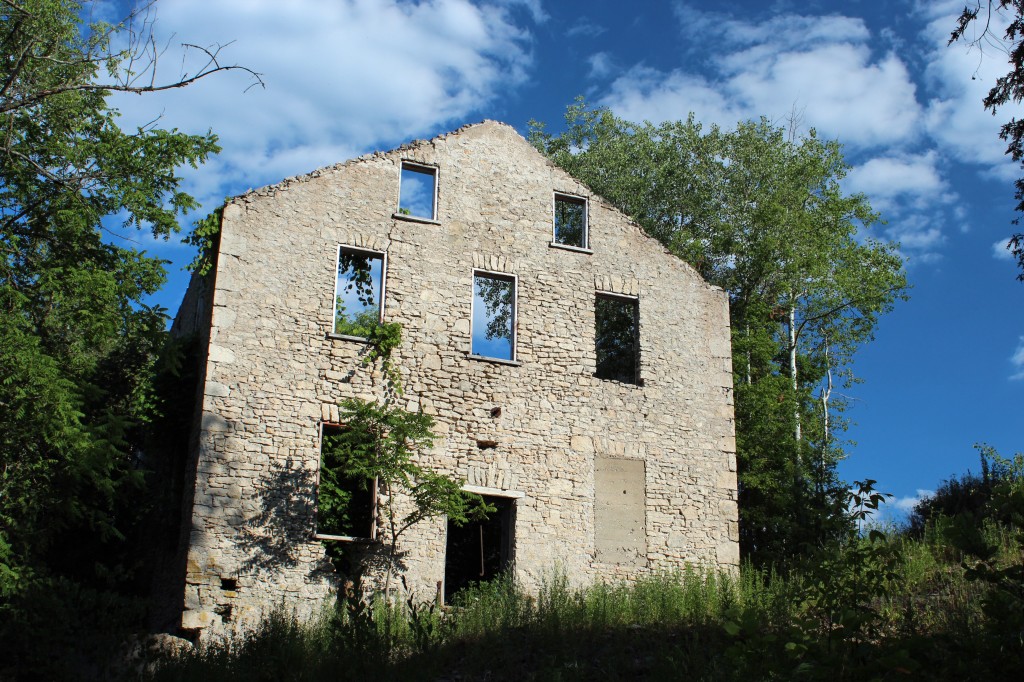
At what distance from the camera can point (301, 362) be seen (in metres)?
15.1

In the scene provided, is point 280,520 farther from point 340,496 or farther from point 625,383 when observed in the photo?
point 625,383

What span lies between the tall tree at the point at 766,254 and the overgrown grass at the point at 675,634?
204 inches

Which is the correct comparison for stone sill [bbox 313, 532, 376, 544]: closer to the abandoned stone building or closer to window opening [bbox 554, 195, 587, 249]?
the abandoned stone building

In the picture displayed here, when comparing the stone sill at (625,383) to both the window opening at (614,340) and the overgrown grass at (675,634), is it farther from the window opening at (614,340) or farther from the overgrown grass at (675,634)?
the window opening at (614,340)

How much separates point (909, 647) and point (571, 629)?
578 centimetres

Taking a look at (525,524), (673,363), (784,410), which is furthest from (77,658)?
(784,410)

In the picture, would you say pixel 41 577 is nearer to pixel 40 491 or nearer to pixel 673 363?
pixel 40 491

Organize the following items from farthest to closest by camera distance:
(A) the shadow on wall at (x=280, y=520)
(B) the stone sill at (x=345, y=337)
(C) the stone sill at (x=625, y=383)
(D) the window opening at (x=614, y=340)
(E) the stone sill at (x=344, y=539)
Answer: (D) the window opening at (x=614, y=340) < (C) the stone sill at (x=625, y=383) < (B) the stone sill at (x=345, y=337) < (E) the stone sill at (x=344, y=539) < (A) the shadow on wall at (x=280, y=520)

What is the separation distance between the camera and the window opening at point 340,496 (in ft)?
48.1

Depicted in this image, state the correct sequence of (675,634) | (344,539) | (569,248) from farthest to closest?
(569,248) → (344,539) → (675,634)

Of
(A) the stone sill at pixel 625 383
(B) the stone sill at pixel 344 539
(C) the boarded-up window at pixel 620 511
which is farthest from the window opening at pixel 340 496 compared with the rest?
(A) the stone sill at pixel 625 383

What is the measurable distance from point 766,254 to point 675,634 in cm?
1506

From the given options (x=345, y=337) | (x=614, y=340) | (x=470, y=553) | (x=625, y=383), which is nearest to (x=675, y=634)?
(x=625, y=383)

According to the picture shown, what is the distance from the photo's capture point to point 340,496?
15.3 meters
